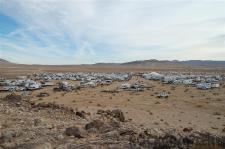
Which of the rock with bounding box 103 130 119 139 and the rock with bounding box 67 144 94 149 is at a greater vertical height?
the rock with bounding box 103 130 119 139

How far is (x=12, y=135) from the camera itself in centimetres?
1252

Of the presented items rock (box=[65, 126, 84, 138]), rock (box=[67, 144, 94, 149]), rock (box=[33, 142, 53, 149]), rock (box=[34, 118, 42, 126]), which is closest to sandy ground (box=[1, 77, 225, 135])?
rock (box=[34, 118, 42, 126])

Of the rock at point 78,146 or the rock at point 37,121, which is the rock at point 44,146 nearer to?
the rock at point 78,146

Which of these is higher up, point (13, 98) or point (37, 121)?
point (37, 121)

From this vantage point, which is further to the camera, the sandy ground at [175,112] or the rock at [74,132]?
the sandy ground at [175,112]

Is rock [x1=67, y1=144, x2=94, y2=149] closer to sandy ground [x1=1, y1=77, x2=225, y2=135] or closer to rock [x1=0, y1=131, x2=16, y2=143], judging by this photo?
rock [x1=0, y1=131, x2=16, y2=143]

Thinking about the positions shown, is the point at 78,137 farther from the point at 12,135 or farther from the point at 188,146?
the point at 188,146

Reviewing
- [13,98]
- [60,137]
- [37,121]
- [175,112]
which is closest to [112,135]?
[60,137]

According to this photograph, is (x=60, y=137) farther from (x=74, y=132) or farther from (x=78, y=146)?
(x=78, y=146)

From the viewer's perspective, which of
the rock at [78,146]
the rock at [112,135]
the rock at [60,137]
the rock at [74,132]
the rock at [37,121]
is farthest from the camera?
the rock at [37,121]

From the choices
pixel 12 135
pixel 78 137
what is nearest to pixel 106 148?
pixel 78 137

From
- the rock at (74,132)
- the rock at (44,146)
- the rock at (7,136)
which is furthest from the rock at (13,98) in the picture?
the rock at (44,146)

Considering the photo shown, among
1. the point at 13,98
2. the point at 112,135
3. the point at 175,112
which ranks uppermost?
the point at 112,135

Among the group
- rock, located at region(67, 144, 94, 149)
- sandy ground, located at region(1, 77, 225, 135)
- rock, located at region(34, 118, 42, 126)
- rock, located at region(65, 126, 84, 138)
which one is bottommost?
sandy ground, located at region(1, 77, 225, 135)
